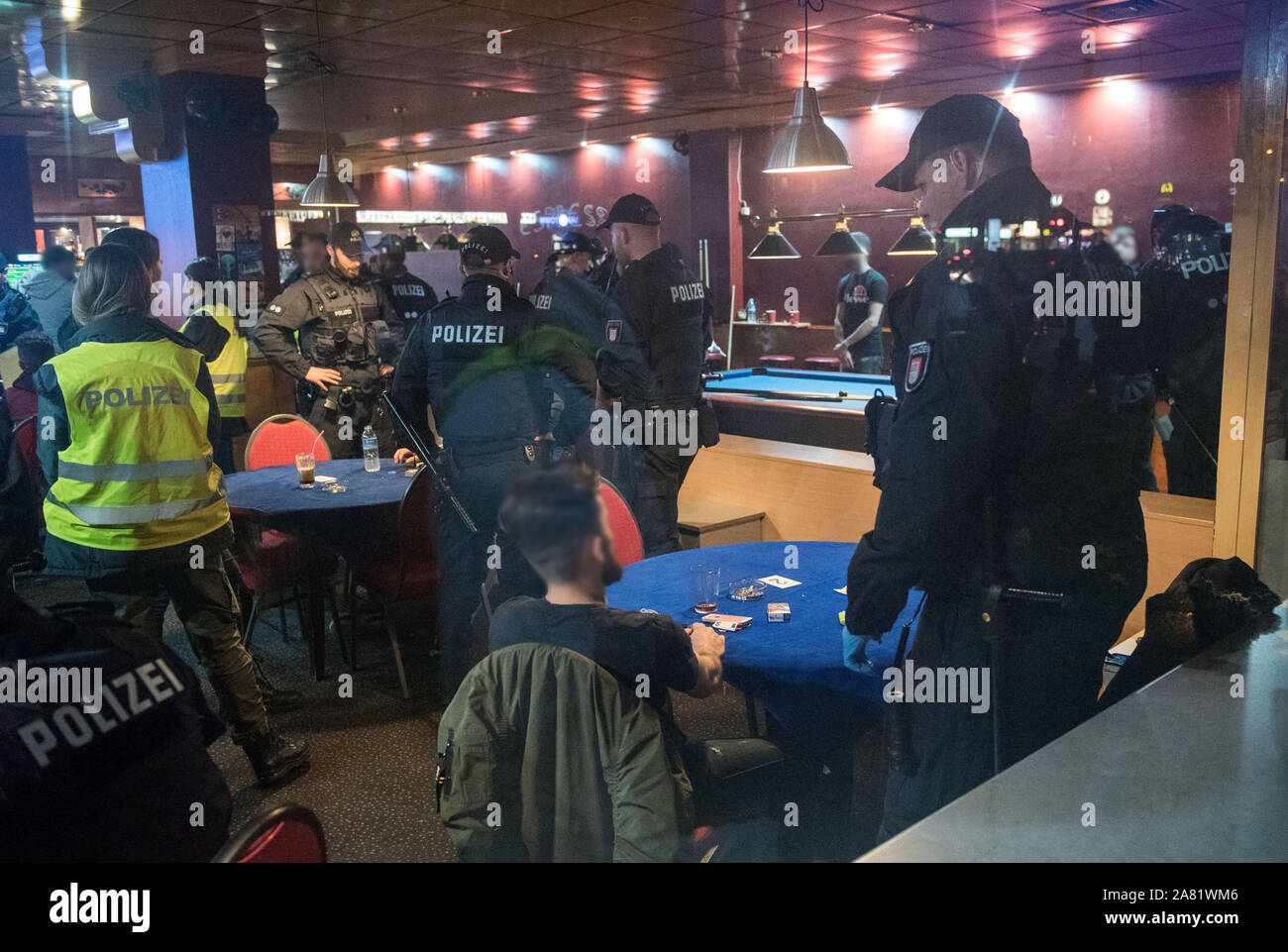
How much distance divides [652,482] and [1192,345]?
197cm

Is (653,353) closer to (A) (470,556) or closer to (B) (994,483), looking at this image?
(A) (470,556)

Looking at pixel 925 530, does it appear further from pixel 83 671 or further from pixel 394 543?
pixel 394 543

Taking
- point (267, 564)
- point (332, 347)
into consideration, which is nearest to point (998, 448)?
point (267, 564)

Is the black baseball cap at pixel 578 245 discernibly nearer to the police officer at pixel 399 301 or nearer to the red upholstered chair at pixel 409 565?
the police officer at pixel 399 301

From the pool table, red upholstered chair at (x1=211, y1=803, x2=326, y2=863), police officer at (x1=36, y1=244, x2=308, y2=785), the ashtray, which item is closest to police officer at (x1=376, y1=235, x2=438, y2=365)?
the pool table

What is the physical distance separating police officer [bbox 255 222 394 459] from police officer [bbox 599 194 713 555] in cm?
137

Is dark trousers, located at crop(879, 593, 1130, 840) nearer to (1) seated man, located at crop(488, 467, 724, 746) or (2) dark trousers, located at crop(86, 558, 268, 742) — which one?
(1) seated man, located at crop(488, 467, 724, 746)

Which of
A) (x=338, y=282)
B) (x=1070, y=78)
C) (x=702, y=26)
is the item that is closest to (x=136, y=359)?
(x=338, y=282)

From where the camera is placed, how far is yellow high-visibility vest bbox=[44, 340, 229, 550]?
2.23 metres

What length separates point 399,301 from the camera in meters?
5.08

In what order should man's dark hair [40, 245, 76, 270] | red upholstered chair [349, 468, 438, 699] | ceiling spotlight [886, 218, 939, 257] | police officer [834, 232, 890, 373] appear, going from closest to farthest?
red upholstered chair [349, 468, 438, 699] → man's dark hair [40, 245, 76, 270] → ceiling spotlight [886, 218, 939, 257] → police officer [834, 232, 890, 373]

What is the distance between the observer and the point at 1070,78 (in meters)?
6.40

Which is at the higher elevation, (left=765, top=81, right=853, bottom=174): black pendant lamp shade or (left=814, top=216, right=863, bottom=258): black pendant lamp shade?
(left=765, top=81, right=853, bottom=174): black pendant lamp shade

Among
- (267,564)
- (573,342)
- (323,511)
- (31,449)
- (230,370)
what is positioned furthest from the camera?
(230,370)
